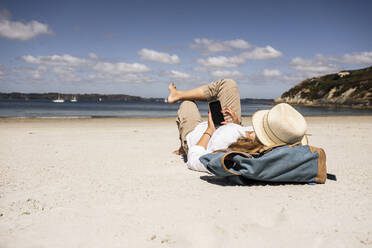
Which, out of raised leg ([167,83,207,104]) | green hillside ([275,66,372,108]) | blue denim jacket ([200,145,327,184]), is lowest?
blue denim jacket ([200,145,327,184])

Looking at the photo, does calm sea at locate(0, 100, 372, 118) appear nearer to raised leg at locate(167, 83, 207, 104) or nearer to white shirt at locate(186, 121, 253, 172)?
raised leg at locate(167, 83, 207, 104)

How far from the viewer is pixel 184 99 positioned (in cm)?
496

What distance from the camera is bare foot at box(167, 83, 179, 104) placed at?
4.98m

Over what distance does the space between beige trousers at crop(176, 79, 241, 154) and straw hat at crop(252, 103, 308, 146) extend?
95cm

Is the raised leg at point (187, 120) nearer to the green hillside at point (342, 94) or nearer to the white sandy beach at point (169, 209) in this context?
the white sandy beach at point (169, 209)

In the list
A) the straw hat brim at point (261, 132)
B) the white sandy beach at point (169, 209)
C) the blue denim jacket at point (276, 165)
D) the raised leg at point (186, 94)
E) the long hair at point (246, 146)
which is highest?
the raised leg at point (186, 94)

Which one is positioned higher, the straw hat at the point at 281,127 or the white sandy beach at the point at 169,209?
the straw hat at the point at 281,127

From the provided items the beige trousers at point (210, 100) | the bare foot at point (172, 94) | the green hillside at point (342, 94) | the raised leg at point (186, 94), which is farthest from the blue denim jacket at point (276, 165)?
the green hillside at point (342, 94)

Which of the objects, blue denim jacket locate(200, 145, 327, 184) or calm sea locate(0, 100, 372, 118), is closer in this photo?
blue denim jacket locate(200, 145, 327, 184)

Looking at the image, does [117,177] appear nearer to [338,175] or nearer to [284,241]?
[284,241]

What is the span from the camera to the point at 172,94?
5121mm

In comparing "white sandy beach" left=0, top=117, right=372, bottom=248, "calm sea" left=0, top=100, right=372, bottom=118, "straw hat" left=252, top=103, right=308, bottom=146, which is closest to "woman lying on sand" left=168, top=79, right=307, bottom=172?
"straw hat" left=252, top=103, right=308, bottom=146

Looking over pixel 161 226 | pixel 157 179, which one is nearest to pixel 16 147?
pixel 157 179

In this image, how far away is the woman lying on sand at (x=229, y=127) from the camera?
329 centimetres
